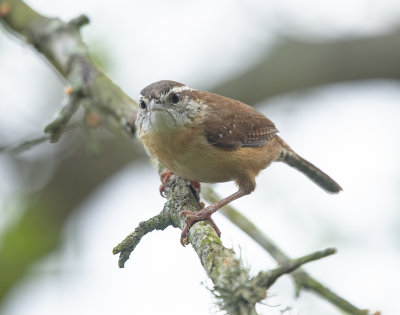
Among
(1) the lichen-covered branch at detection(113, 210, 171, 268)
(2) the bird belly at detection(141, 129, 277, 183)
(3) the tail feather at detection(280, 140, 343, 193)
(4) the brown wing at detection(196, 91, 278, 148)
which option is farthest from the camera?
(3) the tail feather at detection(280, 140, 343, 193)

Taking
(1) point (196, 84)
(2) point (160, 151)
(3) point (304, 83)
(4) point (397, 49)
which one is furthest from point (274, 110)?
(2) point (160, 151)

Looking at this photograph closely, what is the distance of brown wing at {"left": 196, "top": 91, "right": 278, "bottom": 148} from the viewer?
4.71m

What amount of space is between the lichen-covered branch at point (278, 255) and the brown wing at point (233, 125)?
0.44 m

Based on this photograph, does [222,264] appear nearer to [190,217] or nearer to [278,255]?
[190,217]

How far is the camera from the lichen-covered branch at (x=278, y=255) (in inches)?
130

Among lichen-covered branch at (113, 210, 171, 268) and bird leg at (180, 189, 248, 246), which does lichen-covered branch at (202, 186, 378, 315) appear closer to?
bird leg at (180, 189, 248, 246)

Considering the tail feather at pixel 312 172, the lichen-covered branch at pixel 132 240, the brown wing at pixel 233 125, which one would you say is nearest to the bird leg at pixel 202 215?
the lichen-covered branch at pixel 132 240

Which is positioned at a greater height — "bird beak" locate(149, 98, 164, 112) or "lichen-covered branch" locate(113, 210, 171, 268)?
"bird beak" locate(149, 98, 164, 112)

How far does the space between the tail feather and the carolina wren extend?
69 cm

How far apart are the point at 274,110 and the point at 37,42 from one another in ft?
11.3

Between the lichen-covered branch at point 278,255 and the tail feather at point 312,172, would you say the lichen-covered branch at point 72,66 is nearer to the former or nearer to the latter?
the lichen-covered branch at point 278,255

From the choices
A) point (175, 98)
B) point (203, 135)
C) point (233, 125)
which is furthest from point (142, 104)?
point (233, 125)

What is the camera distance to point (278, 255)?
3.93 m

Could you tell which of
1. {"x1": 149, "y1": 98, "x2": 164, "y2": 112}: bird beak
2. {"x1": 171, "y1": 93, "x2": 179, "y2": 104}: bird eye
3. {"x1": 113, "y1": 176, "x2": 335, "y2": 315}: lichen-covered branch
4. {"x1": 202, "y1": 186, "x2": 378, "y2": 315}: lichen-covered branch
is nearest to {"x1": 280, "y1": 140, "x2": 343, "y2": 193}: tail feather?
{"x1": 202, "y1": 186, "x2": 378, "y2": 315}: lichen-covered branch
